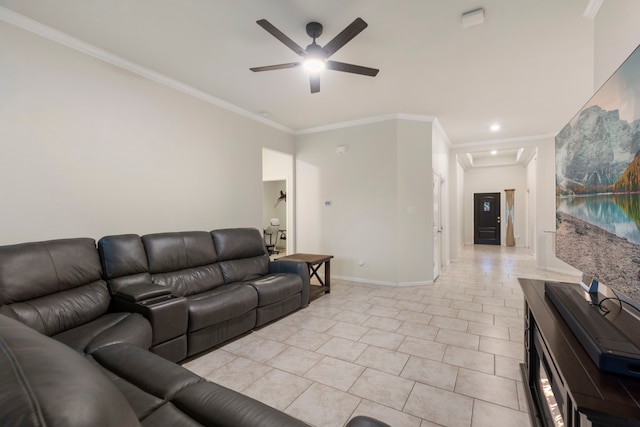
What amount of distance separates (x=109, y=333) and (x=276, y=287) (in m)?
1.68

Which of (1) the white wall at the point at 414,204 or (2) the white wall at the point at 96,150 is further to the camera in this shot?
(1) the white wall at the point at 414,204

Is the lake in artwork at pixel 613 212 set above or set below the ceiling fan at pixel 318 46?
below

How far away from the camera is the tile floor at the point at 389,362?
191 centimetres

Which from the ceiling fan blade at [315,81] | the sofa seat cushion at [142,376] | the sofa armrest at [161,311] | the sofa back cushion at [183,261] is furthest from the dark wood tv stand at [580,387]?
the sofa back cushion at [183,261]

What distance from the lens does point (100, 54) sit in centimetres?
283

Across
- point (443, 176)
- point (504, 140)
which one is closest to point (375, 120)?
point (443, 176)

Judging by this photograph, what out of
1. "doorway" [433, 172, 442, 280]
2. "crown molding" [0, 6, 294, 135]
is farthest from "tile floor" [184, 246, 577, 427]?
"crown molding" [0, 6, 294, 135]

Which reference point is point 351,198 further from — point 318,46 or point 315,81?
point 318,46

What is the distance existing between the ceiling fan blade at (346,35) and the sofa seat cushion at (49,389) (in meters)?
2.31

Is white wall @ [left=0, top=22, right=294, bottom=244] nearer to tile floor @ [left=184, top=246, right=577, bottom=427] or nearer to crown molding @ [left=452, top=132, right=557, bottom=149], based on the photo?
tile floor @ [left=184, top=246, right=577, bottom=427]

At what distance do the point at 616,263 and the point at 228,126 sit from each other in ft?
14.1

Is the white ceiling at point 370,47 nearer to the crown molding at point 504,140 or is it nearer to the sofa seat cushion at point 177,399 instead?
the crown molding at point 504,140

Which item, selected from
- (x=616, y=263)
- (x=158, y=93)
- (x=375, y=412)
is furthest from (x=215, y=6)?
(x=375, y=412)

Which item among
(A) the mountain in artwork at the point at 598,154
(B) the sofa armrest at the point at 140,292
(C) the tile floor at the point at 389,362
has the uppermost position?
(A) the mountain in artwork at the point at 598,154
